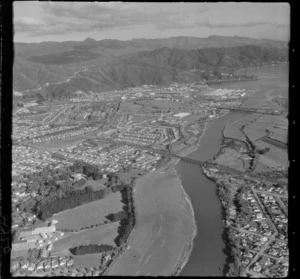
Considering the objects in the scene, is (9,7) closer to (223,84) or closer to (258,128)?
(258,128)

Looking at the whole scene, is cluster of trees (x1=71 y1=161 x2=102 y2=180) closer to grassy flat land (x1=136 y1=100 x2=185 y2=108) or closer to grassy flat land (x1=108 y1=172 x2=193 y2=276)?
grassy flat land (x1=108 y1=172 x2=193 y2=276)

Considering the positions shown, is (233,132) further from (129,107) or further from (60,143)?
(129,107)

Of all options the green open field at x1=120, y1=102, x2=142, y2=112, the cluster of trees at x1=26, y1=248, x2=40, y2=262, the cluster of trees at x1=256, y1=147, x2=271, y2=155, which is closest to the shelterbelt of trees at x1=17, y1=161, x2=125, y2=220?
the cluster of trees at x1=26, y1=248, x2=40, y2=262

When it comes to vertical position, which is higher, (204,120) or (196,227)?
(204,120)

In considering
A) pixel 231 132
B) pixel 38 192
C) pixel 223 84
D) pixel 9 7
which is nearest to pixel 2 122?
pixel 9 7

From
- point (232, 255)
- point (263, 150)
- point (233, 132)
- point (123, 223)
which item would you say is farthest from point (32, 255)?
point (233, 132)

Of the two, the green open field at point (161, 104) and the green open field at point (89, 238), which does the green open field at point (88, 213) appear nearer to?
the green open field at point (89, 238)
